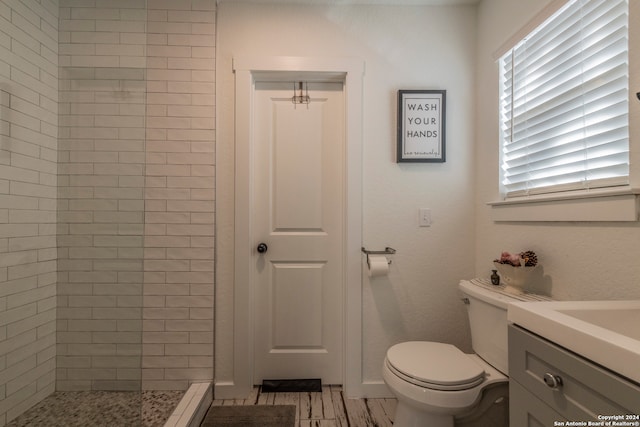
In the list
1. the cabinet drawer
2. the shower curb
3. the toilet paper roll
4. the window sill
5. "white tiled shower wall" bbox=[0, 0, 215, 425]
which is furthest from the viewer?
the toilet paper roll

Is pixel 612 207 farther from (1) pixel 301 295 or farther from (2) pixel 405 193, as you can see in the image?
(1) pixel 301 295

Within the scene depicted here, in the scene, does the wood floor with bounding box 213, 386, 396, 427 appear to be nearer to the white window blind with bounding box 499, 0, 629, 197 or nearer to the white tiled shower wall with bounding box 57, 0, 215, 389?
the white tiled shower wall with bounding box 57, 0, 215, 389

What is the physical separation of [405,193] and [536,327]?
43.7 inches

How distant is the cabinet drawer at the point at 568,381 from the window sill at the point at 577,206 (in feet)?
1.78

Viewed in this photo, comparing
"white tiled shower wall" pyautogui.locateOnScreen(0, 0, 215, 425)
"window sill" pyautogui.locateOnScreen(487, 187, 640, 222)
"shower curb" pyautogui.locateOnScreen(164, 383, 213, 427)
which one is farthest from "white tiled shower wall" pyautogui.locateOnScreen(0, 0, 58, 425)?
"window sill" pyautogui.locateOnScreen(487, 187, 640, 222)

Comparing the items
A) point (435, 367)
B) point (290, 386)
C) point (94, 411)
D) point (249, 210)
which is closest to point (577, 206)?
point (435, 367)

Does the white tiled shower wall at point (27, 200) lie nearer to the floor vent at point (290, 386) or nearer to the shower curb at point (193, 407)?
the shower curb at point (193, 407)

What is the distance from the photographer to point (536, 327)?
2.58 ft

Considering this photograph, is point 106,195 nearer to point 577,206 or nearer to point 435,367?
point 435,367

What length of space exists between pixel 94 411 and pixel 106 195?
104cm

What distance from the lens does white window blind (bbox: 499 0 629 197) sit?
1.01 m

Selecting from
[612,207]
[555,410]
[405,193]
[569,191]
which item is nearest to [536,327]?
[555,410]

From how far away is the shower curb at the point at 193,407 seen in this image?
144cm

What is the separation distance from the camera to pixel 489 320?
4.42 feet
